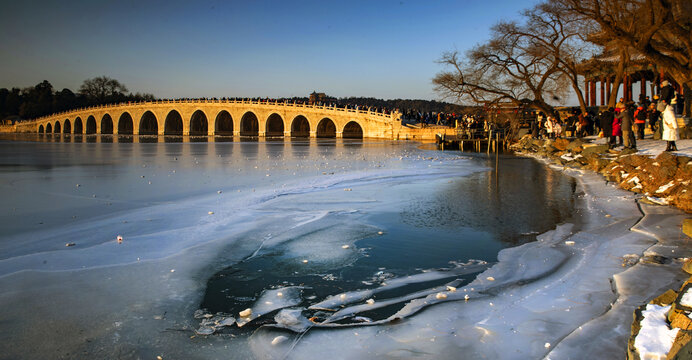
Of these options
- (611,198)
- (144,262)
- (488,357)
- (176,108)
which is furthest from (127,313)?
(176,108)

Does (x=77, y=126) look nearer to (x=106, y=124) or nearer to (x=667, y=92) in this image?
(x=106, y=124)

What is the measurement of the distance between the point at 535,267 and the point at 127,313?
3.60 metres

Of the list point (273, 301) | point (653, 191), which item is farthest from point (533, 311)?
point (653, 191)

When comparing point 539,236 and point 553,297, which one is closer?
point 553,297

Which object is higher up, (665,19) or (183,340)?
(665,19)

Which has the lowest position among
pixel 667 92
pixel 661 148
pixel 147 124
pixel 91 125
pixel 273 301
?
pixel 273 301

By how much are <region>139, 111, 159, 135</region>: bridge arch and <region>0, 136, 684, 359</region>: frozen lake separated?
274ft

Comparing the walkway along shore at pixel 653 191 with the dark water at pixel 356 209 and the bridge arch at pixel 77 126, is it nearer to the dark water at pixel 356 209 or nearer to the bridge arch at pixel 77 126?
the dark water at pixel 356 209

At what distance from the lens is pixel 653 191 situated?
29.4 feet

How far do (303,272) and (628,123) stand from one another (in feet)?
37.4

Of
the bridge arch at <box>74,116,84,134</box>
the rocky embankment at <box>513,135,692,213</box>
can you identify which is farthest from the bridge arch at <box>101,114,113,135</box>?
the rocky embankment at <box>513,135,692,213</box>

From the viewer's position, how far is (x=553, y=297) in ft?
13.0

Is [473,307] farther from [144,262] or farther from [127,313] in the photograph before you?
[144,262]

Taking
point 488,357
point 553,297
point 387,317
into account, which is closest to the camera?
point 488,357
